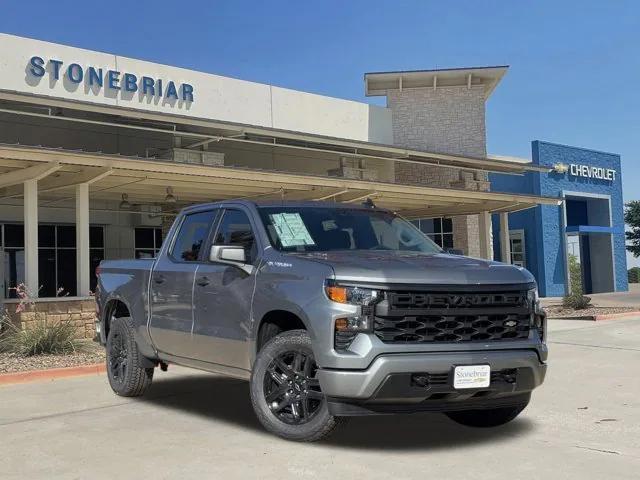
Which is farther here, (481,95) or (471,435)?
(481,95)

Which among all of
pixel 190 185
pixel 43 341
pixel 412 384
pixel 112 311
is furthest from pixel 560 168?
pixel 412 384

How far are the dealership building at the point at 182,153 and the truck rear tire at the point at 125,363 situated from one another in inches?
249

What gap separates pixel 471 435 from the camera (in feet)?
19.2

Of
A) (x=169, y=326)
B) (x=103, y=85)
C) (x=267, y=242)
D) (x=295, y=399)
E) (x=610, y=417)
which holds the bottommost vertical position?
(x=610, y=417)

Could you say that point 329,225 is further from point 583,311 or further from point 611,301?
point 611,301

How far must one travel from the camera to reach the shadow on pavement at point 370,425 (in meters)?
5.57

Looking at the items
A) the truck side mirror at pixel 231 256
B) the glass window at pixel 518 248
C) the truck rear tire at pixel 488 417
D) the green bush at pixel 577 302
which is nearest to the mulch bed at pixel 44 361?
the truck side mirror at pixel 231 256

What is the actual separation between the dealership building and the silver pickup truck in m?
8.14

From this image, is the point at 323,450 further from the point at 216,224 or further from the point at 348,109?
the point at 348,109

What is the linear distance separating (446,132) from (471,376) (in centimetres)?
2321

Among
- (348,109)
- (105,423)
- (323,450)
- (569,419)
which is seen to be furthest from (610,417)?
(348,109)

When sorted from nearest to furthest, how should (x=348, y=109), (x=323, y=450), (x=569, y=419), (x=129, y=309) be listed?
1. (x=323, y=450)
2. (x=569, y=419)
3. (x=129, y=309)
4. (x=348, y=109)

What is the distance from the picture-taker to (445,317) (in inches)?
203

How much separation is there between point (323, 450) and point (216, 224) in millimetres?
2515
